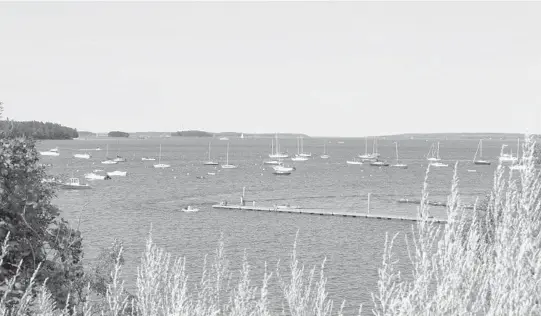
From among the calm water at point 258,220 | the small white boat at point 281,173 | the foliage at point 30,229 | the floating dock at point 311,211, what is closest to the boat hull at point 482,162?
the calm water at point 258,220

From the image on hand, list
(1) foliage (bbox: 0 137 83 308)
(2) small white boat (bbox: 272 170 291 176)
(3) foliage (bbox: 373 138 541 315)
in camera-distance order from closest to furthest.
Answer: (3) foliage (bbox: 373 138 541 315) < (1) foliage (bbox: 0 137 83 308) < (2) small white boat (bbox: 272 170 291 176)

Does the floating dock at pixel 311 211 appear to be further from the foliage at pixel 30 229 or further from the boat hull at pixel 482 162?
the boat hull at pixel 482 162

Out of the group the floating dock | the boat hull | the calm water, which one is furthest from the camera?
the boat hull

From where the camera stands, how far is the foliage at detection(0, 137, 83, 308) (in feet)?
44.4

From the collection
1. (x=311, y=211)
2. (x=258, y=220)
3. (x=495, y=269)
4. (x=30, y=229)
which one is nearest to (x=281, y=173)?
(x=311, y=211)

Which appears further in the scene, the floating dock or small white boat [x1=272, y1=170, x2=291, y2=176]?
small white boat [x1=272, y1=170, x2=291, y2=176]

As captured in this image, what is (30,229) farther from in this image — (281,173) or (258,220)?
(281,173)

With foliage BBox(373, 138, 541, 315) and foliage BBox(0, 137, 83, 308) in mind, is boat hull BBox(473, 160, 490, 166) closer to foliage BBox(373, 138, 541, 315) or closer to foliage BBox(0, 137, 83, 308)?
foliage BBox(0, 137, 83, 308)

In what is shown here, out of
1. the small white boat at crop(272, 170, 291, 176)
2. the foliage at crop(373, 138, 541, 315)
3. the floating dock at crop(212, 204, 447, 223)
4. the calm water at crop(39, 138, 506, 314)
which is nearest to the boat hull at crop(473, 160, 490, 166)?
the calm water at crop(39, 138, 506, 314)

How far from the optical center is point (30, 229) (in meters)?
14.0

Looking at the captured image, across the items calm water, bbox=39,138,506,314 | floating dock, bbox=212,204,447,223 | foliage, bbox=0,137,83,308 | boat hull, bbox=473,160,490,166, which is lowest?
calm water, bbox=39,138,506,314

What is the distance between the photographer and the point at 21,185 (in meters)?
13.9

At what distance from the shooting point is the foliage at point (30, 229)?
1353 cm

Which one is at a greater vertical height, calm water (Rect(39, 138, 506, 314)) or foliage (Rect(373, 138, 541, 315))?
foliage (Rect(373, 138, 541, 315))
